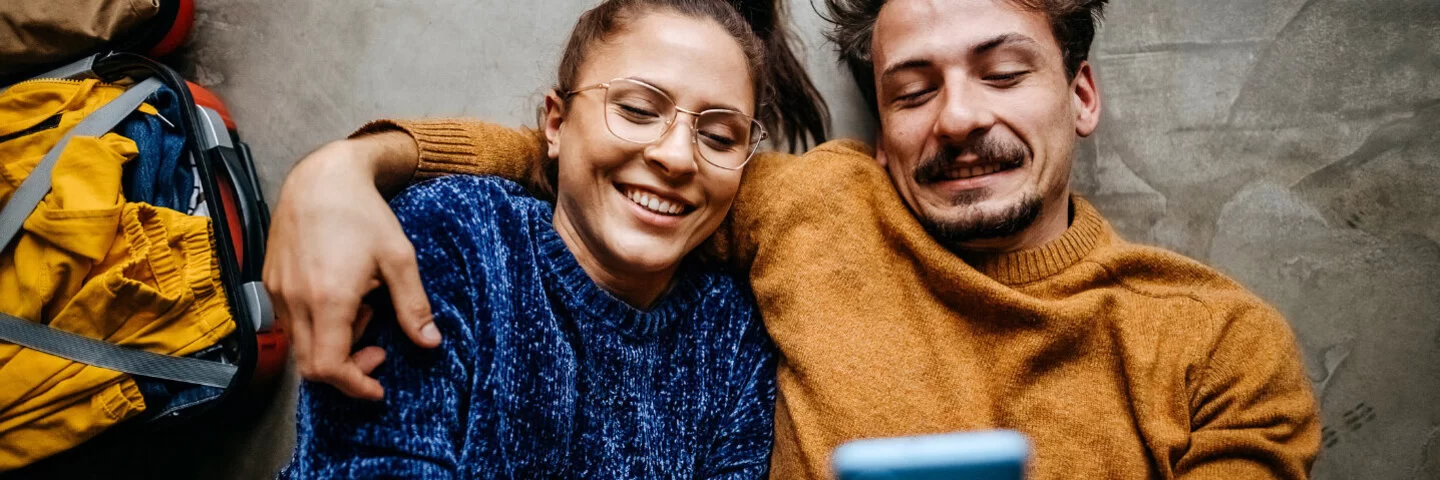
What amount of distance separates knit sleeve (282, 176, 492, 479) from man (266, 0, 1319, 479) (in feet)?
0.39

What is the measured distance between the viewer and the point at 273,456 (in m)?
1.69

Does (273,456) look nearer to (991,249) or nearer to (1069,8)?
(991,249)

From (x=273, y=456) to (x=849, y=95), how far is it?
4.86ft

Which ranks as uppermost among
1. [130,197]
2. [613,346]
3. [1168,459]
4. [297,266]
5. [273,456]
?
[297,266]

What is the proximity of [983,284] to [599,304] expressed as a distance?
0.61 meters

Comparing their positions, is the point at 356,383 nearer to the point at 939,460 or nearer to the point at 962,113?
the point at 939,460

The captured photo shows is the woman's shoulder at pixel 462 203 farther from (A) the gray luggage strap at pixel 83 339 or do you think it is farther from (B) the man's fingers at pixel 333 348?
(A) the gray luggage strap at pixel 83 339

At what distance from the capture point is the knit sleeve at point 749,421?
4.00 ft

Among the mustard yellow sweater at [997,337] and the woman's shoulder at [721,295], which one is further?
the woman's shoulder at [721,295]

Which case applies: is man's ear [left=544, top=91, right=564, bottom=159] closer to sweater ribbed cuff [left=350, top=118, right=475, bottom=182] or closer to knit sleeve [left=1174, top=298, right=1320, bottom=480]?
sweater ribbed cuff [left=350, top=118, right=475, bottom=182]

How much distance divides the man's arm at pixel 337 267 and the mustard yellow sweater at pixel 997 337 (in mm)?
220

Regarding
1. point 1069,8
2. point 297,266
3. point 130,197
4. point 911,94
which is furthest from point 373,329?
point 1069,8

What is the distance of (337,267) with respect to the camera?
2.99ft

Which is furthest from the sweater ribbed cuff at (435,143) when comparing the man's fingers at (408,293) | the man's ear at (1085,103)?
the man's ear at (1085,103)
